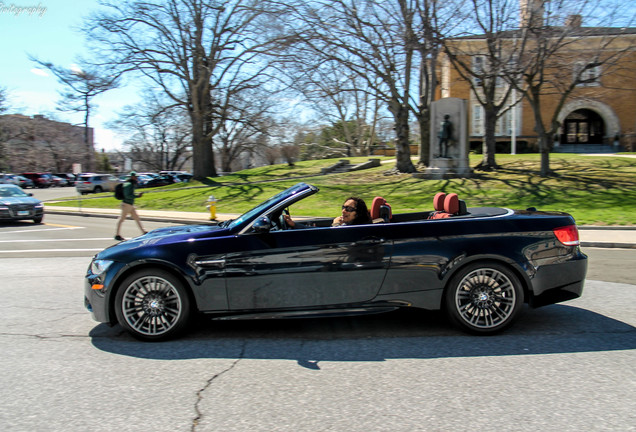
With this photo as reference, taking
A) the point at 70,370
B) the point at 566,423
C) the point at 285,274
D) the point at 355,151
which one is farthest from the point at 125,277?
the point at 355,151

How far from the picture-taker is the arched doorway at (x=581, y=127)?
45688 millimetres

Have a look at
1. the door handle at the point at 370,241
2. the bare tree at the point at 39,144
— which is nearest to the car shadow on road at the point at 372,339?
the door handle at the point at 370,241

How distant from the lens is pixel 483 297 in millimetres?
4707

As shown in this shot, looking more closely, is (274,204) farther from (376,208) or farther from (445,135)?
(445,135)

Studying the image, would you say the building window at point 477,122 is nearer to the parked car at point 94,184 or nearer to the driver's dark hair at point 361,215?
the parked car at point 94,184

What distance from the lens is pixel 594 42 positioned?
877 inches

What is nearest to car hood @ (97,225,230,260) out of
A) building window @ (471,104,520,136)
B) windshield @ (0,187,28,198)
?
windshield @ (0,187,28,198)

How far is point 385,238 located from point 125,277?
2.46m

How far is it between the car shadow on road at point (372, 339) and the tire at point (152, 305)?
5.2 inches

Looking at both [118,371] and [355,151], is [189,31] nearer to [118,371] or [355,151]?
[118,371]

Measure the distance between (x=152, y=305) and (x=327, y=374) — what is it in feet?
6.03

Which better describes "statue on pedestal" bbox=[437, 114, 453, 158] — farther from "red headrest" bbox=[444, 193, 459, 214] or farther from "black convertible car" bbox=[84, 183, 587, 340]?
"black convertible car" bbox=[84, 183, 587, 340]

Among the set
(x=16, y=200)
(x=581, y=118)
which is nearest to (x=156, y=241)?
(x=16, y=200)

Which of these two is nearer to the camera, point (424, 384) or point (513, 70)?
point (424, 384)
